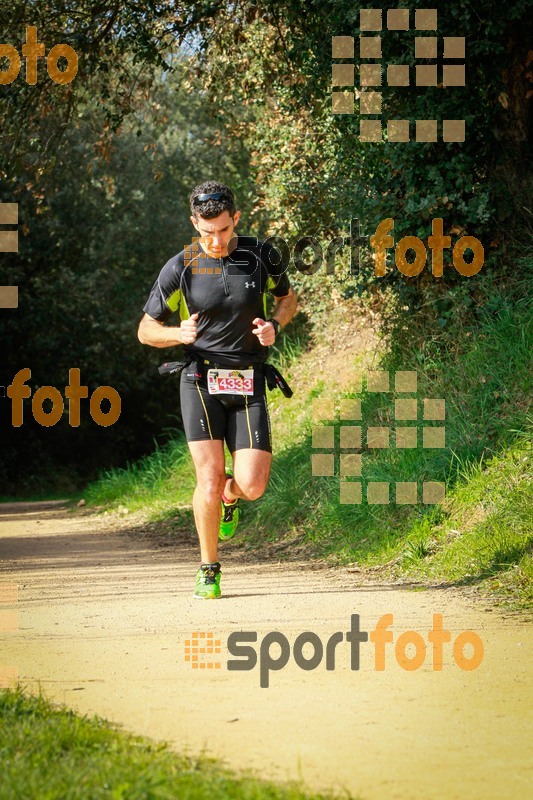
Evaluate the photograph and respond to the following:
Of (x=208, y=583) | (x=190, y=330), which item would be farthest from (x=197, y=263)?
(x=208, y=583)

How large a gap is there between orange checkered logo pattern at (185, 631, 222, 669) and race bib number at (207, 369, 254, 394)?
5.82 ft

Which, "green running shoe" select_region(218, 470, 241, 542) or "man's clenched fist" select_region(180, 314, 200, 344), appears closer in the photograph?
"man's clenched fist" select_region(180, 314, 200, 344)

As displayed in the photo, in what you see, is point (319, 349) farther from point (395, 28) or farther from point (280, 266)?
point (280, 266)

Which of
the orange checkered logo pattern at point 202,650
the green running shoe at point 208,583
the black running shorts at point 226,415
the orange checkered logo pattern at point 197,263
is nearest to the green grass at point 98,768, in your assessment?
the orange checkered logo pattern at point 202,650

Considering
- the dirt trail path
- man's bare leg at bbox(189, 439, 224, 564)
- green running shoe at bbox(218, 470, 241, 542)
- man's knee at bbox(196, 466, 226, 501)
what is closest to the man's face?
man's bare leg at bbox(189, 439, 224, 564)

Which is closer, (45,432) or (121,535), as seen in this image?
(121,535)

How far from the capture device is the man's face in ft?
22.7

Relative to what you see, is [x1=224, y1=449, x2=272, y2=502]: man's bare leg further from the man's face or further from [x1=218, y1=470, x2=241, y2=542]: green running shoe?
the man's face

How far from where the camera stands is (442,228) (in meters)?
10.5

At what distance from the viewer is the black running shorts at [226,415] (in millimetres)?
7004

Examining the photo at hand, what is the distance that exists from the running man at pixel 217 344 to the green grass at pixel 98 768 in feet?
10.4

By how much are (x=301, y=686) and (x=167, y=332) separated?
2.93 m

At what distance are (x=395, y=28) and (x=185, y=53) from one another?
7.16 metres

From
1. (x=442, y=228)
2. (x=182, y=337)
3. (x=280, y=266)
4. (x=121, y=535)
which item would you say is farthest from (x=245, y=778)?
(x=121, y=535)
